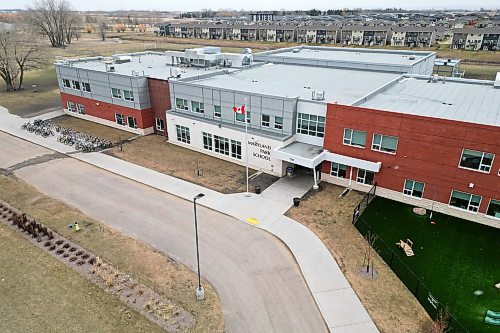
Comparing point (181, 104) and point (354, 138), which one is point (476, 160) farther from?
point (181, 104)

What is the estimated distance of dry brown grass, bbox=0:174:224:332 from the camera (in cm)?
2011

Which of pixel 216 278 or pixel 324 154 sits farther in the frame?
pixel 324 154

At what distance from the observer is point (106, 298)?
67.5 feet

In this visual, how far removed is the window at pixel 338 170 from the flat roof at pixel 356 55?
2443 cm

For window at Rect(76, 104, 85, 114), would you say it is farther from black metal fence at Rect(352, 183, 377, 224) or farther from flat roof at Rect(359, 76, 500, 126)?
black metal fence at Rect(352, 183, 377, 224)

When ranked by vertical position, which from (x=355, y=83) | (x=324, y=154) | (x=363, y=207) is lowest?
(x=363, y=207)

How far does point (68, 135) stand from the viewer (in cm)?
4691

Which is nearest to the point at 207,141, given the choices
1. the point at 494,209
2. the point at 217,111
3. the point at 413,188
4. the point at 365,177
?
the point at 217,111

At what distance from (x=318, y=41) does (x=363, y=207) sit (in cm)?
13378

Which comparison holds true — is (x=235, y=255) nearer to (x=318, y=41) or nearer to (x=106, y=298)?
(x=106, y=298)

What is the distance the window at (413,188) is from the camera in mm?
30827

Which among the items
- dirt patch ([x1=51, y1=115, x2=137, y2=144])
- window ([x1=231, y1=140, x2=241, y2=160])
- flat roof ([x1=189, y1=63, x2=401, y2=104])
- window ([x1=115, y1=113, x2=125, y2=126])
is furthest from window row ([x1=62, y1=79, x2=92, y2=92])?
window ([x1=231, y1=140, x2=241, y2=160])

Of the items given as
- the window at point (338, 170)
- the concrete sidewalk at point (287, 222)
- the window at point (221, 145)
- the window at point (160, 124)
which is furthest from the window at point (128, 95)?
the window at point (338, 170)

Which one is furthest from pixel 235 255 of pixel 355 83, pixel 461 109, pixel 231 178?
pixel 355 83
